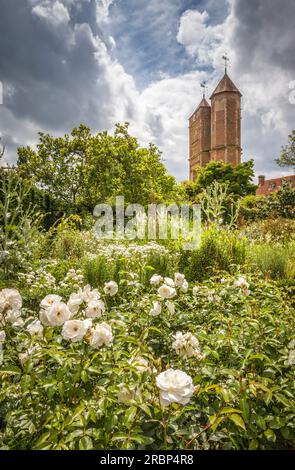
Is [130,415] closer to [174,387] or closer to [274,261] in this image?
[174,387]

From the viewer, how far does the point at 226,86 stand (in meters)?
34.6

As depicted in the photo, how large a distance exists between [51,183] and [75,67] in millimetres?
13096

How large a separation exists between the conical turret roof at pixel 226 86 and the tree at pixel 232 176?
43.8 ft

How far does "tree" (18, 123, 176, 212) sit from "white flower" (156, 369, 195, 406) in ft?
39.8

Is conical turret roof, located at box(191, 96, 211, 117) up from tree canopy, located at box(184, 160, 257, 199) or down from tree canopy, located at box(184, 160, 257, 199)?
up

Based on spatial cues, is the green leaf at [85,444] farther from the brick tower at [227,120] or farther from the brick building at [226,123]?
the brick tower at [227,120]

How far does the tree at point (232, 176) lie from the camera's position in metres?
25.6

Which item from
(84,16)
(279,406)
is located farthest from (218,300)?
(84,16)

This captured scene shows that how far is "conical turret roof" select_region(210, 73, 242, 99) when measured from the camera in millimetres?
34500

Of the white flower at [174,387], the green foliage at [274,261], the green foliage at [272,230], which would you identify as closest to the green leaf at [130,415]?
the white flower at [174,387]

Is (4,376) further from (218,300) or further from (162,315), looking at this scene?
(218,300)

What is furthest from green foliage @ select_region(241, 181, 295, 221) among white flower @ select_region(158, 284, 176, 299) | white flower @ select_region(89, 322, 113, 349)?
white flower @ select_region(89, 322, 113, 349)

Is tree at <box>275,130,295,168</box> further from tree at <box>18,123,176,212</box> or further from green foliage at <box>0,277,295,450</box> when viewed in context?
green foliage at <box>0,277,295,450</box>

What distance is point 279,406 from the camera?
1402 mm
